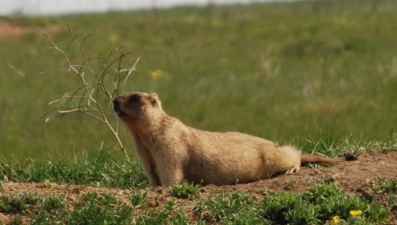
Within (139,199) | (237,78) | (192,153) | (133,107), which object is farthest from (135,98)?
(237,78)

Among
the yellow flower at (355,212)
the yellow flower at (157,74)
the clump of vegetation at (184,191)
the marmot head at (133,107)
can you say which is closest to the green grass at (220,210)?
the yellow flower at (355,212)

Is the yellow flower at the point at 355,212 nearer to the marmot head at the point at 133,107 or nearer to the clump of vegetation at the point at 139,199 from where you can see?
the clump of vegetation at the point at 139,199

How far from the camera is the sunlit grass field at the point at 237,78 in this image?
15078mm

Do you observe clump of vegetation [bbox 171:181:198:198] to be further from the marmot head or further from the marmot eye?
the marmot eye

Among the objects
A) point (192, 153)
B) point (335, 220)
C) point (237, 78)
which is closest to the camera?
point (335, 220)

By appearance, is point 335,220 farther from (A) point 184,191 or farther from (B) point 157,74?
(B) point 157,74

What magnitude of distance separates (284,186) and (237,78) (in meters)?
15.6

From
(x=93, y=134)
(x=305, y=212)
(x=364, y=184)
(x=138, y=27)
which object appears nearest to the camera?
(x=305, y=212)

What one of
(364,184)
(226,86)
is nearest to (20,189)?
(364,184)

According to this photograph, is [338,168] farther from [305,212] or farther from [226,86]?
[226,86]

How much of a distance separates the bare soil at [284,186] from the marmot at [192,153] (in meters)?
0.25

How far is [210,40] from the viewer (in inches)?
1198

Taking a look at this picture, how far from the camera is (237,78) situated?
75.0ft

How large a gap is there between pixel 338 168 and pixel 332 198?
1093 millimetres
